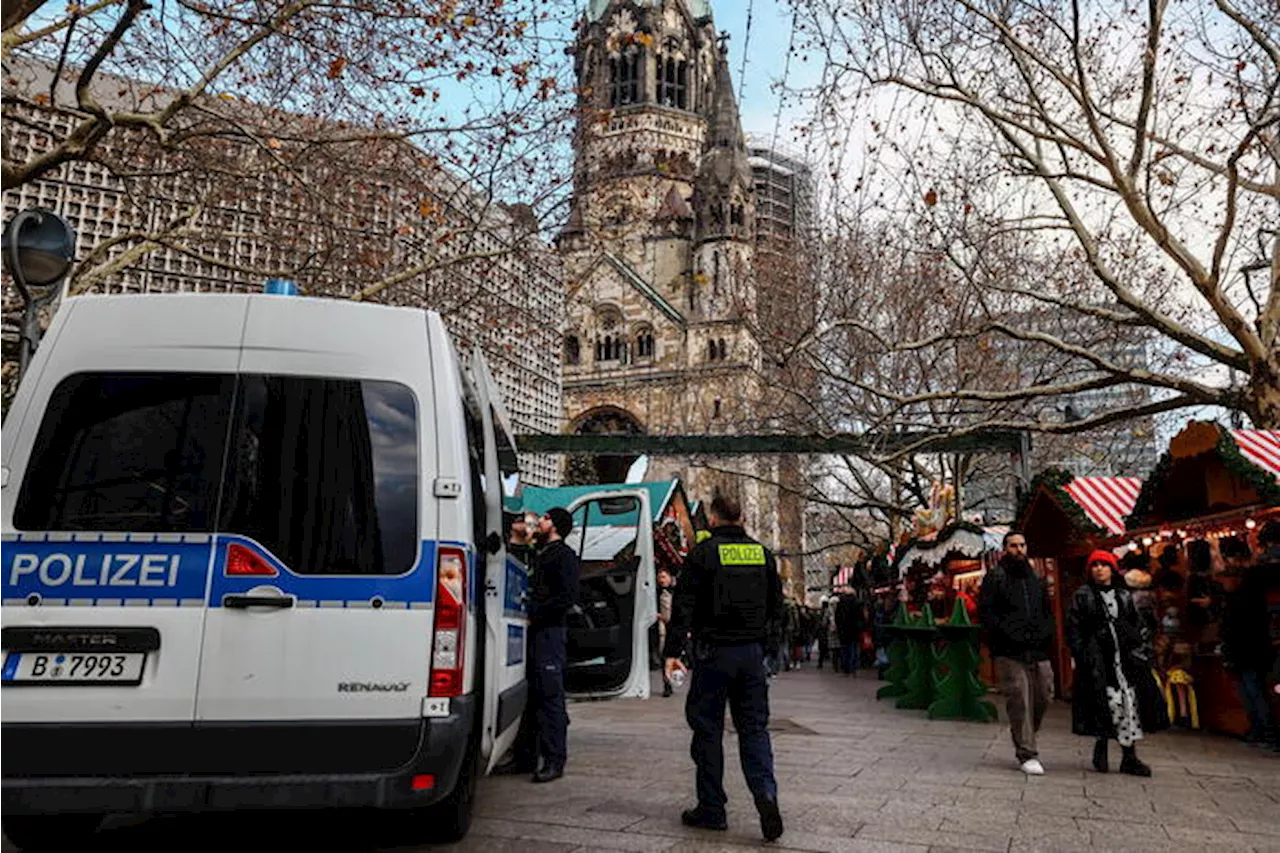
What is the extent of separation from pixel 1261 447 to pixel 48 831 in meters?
10.4

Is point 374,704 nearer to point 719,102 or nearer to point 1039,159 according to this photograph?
point 1039,159

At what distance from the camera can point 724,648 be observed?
4.64 metres

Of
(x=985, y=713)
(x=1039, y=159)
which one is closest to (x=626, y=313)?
(x=1039, y=159)

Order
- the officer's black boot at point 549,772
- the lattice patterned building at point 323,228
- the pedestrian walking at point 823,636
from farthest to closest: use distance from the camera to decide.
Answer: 1. the pedestrian walking at point 823,636
2. the lattice patterned building at point 323,228
3. the officer's black boot at point 549,772

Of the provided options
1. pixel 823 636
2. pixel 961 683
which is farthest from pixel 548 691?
pixel 823 636

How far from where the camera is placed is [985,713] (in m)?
10.3

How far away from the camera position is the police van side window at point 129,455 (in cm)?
351

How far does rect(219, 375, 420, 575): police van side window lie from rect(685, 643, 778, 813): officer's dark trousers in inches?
69.7

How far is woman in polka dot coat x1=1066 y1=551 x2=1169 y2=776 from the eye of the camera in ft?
21.8

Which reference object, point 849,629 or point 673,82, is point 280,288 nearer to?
point 849,629

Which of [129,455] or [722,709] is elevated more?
[129,455]

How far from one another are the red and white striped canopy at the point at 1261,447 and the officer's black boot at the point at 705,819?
684 centimetres

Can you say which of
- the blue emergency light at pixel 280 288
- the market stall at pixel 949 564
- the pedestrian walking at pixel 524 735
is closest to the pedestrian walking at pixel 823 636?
the market stall at pixel 949 564

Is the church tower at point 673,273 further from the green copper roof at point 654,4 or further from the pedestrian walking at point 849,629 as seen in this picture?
the pedestrian walking at point 849,629
